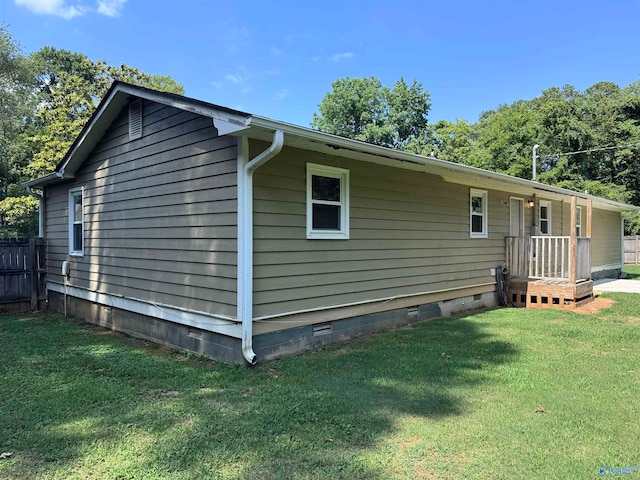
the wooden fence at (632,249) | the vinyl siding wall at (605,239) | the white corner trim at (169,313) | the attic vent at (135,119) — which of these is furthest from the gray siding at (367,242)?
the wooden fence at (632,249)

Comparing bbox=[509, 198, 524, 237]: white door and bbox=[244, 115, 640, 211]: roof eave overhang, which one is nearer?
bbox=[244, 115, 640, 211]: roof eave overhang

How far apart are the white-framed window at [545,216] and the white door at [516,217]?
128cm

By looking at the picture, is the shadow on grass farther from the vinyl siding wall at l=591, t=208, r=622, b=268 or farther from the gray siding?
the vinyl siding wall at l=591, t=208, r=622, b=268

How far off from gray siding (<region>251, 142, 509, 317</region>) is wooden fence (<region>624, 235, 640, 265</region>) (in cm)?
1981

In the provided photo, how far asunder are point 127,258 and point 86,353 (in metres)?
1.81

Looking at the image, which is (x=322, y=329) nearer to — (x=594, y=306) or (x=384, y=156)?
(x=384, y=156)

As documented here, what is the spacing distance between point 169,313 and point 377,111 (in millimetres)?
27732

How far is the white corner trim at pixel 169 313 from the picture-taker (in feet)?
16.3

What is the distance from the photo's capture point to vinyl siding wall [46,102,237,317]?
16.7ft

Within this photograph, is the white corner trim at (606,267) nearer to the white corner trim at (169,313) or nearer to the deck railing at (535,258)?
the deck railing at (535,258)

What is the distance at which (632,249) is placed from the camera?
79.6ft

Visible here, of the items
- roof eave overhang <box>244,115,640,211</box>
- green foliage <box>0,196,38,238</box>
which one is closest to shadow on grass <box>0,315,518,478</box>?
roof eave overhang <box>244,115,640,211</box>

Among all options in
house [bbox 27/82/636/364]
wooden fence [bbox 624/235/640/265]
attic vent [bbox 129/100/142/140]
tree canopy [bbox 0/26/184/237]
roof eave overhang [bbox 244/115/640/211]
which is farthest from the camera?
wooden fence [bbox 624/235/640/265]

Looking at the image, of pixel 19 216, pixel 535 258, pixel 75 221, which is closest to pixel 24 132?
pixel 19 216
